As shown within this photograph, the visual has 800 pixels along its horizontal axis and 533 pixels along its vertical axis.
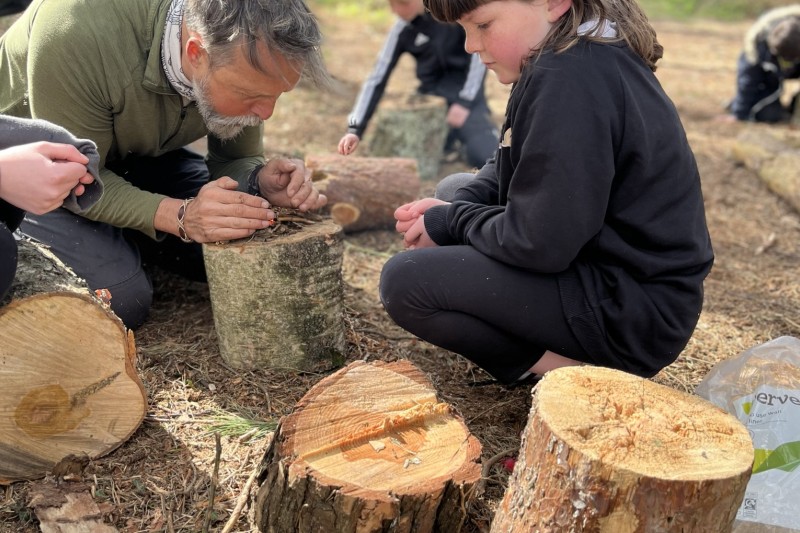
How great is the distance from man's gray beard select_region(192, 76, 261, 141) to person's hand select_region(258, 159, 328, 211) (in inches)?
8.2

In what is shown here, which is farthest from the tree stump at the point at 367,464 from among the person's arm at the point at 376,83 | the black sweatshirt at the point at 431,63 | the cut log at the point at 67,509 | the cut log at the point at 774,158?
the cut log at the point at 774,158

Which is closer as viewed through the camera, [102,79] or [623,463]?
[623,463]

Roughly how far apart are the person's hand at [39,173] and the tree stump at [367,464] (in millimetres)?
830

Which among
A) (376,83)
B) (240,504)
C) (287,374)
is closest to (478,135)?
(376,83)

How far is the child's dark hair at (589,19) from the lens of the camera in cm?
212

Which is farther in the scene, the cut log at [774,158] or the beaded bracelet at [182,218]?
the cut log at [774,158]

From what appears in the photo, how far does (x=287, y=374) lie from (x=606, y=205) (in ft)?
4.25

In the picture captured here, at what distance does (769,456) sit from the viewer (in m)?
2.15

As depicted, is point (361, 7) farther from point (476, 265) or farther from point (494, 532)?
point (494, 532)

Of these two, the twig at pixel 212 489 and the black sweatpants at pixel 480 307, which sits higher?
the black sweatpants at pixel 480 307

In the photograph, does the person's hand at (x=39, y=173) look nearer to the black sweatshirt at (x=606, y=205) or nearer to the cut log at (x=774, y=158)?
the black sweatshirt at (x=606, y=205)

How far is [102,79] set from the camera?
2631 mm

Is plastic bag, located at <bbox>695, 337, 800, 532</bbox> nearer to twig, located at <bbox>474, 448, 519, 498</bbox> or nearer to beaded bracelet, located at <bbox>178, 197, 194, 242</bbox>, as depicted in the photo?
twig, located at <bbox>474, 448, 519, 498</bbox>

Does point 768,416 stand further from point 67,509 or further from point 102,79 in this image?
point 102,79
